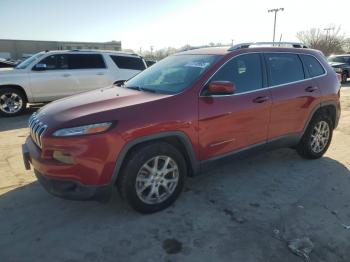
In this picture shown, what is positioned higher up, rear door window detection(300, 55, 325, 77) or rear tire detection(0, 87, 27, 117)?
rear door window detection(300, 55, 325, 77)

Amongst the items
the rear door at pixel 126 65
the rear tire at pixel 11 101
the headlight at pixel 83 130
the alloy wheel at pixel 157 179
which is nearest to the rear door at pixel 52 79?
the rear tire at pixel 11 101

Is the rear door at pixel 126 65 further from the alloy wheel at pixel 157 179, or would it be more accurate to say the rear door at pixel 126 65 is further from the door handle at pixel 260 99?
the alloy wheel at pixel 157 179

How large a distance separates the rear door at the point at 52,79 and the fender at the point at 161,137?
6751 millimetres

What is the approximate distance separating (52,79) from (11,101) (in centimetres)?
121

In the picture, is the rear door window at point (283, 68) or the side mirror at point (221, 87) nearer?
the side mirror at point (221, 87)

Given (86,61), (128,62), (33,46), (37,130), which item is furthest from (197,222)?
(33,46)

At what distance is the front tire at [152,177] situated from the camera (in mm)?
3223

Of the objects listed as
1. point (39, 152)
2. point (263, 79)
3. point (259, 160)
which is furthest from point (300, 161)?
point (39, 152)

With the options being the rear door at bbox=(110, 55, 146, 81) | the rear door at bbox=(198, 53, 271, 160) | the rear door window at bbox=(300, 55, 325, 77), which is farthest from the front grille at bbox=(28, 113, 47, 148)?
the rear door at bbox=(110, 55, 146, 81)

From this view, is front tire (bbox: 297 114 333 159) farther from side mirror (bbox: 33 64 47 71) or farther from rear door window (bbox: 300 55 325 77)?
side mirror (bbox: 33 64 47 71)

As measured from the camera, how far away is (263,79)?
426 cm

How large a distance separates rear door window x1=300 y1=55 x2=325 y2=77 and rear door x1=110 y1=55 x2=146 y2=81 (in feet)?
19.7

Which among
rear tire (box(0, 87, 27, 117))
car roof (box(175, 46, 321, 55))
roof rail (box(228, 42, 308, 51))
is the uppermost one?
roof rail (box(228, 42, 308, 51))

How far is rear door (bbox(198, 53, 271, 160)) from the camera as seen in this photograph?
366cm
